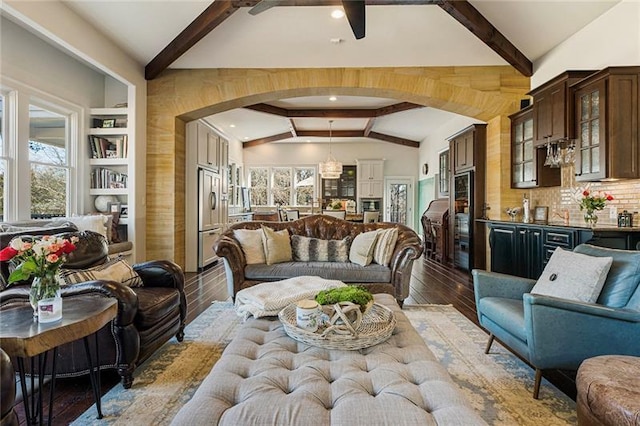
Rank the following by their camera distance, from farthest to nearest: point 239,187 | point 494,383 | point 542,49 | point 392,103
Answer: point 239,187, point 392,103, point 542,49, point 494,383

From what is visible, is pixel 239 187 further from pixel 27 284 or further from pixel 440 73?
pixel 27 284

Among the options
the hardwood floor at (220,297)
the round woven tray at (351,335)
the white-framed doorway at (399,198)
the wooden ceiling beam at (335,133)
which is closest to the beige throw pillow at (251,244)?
the hardwood floor at (220,297)

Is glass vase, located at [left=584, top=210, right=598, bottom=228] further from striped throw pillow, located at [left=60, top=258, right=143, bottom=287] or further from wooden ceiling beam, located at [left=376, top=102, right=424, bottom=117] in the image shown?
striped throw pillow, located at [left=60, top=258, right=143, bottom=287]

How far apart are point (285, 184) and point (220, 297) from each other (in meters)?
7.11

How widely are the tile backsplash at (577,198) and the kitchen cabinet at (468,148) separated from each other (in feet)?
3.30

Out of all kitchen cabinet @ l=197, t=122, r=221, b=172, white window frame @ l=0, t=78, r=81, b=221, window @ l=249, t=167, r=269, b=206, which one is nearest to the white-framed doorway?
window @ l=249, t=167, r=269, b=206

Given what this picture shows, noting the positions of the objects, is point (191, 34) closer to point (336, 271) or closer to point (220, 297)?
point (220, 297)

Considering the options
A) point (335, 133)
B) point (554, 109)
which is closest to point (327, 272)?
point (554, 109)

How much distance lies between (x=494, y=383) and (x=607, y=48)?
3920 millimetres

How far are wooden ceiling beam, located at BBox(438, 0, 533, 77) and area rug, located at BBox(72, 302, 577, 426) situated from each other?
3537 millimetres

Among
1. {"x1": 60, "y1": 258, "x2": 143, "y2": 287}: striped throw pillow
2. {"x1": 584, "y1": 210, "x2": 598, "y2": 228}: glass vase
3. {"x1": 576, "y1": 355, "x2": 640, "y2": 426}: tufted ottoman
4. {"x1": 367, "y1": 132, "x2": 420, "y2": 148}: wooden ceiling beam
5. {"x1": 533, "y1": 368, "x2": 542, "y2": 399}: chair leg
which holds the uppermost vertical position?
{"x1": 367, "y1": 132, "x2": 420, "y2": 148}: wooden ceiling beam

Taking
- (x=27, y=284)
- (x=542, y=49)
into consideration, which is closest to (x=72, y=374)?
(x=27, y=284)

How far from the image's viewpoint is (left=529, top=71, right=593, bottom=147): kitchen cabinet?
4.00 meters

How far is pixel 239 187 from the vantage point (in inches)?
409
